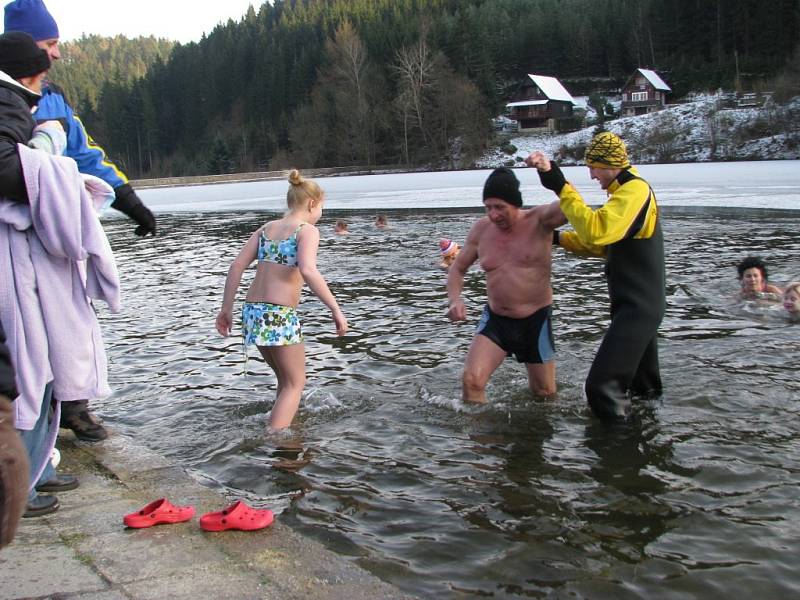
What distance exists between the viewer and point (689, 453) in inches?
186

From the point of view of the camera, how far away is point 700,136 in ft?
159

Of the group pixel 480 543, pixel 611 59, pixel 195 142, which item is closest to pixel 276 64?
pixel 195 142

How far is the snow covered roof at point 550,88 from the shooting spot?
71.6 m

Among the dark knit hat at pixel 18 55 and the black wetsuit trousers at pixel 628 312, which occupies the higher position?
the dark knit hat at pixel 18 55

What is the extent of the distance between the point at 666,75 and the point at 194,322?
238 ft

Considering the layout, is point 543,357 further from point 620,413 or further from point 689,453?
point 689,453

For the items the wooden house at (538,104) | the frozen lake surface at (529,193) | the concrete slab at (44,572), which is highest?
the wooden house at (538,104)

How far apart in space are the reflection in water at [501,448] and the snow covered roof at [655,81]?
2495 inches

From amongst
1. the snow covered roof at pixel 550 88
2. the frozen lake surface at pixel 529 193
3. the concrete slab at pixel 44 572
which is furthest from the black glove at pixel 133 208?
the snow covered roof at pixel 550 88

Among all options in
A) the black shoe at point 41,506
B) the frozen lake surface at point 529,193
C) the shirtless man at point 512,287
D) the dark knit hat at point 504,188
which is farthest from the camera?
the frozen lake surface at point 529,193

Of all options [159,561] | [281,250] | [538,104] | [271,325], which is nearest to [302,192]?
[281,250]

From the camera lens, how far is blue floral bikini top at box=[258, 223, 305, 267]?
4.99 m

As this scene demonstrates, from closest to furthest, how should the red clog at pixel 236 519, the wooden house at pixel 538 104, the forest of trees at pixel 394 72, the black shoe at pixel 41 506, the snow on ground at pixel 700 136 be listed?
1. the red clog at pixel 236 519
2. the black shoe at pixel 41 506
3. the snow on ground at pixel 700 136
4. the forest of trees at pixel 394 72
5. the wooden house at pixel 538 104

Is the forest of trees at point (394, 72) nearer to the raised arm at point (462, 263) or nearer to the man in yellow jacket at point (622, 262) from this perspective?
the raised arm at point (462, 263)
